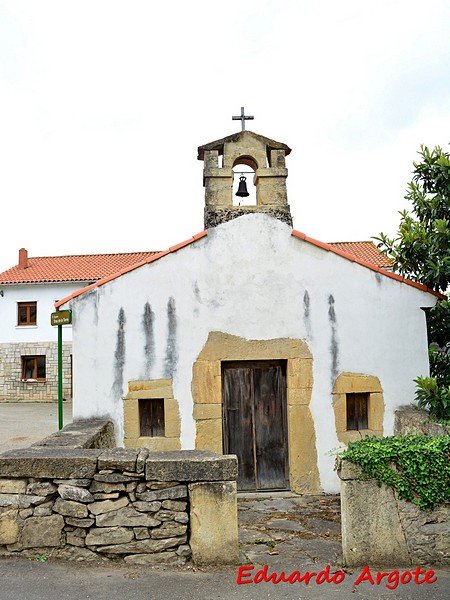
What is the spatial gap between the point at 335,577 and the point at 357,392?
3732 mm

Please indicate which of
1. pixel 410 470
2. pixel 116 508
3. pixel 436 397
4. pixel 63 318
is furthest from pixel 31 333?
pixel 410 470

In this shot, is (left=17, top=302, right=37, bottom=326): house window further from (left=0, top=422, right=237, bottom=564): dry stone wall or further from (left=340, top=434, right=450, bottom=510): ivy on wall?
(left=340, top=434, right=450, bottom=510): ivy on wall

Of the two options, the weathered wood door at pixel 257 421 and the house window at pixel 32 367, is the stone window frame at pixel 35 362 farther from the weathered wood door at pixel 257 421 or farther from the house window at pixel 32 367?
the weathered wood door at pixel 257 421

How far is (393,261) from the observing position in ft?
27.3

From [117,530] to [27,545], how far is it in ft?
2.47

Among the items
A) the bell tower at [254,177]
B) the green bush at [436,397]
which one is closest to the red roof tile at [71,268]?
the bell tower at [254,177]

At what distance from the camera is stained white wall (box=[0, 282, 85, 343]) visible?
Result: 26031 millimetres

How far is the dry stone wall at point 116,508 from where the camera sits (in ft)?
14.9

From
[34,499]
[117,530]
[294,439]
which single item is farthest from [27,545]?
[294,439]

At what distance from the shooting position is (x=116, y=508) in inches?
180

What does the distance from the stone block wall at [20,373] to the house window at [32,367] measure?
23 centimetres

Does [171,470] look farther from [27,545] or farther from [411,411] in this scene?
[411,411]

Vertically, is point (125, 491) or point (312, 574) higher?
point (125, 491)

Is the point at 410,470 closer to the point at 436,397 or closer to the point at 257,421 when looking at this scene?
the point at 436,397
